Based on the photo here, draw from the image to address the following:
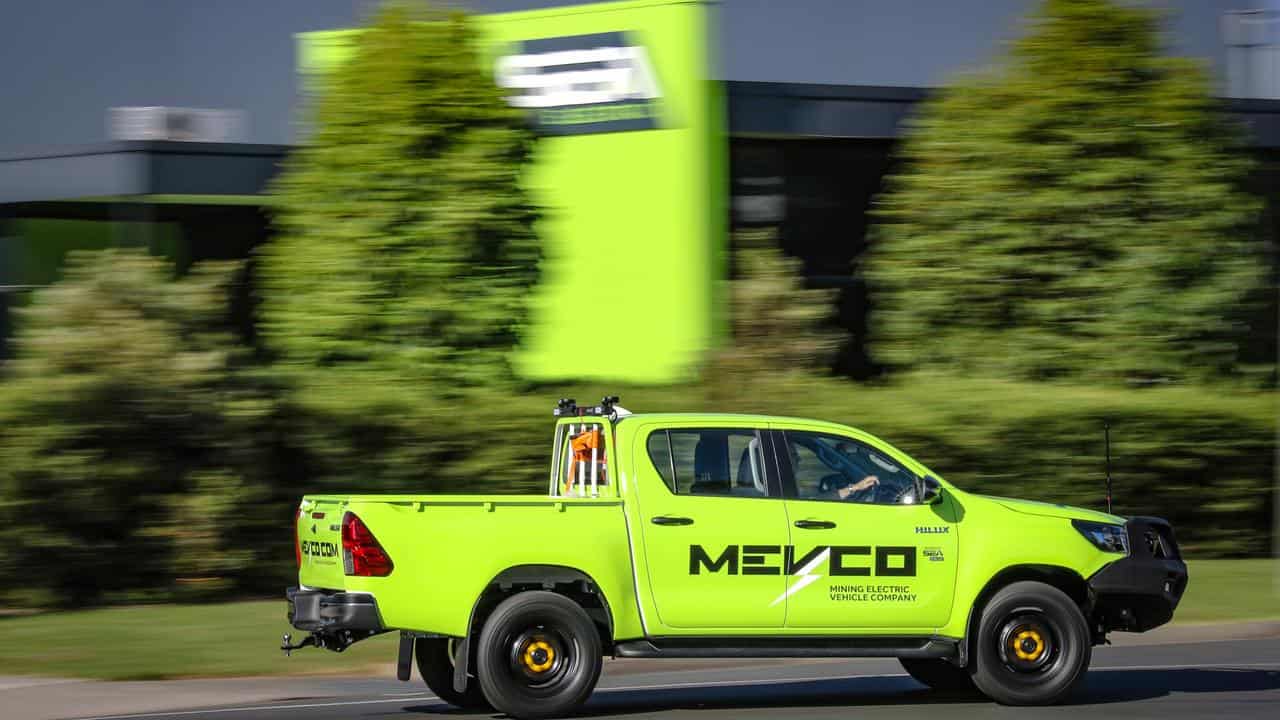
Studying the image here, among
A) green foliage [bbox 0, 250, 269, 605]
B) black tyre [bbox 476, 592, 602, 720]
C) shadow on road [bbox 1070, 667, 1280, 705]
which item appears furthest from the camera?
green foliage [bbox 0, 250, 269, 605]

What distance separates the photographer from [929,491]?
10195 mm

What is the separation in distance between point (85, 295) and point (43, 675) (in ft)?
16.0

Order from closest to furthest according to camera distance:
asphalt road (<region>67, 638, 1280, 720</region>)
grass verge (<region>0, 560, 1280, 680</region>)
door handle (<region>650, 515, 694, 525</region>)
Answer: door handle (<region>650, 515, 694, 525</region>) < asphalt road (<region>67, 638, 1280, 720</region>) < grass verge (<region>0, 560, 1280, 680</region>)

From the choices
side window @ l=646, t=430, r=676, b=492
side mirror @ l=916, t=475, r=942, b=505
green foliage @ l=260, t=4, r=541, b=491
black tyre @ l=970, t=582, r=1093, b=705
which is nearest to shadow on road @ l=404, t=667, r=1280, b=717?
black tyre @ l=970, t=582, r=1093, b=705

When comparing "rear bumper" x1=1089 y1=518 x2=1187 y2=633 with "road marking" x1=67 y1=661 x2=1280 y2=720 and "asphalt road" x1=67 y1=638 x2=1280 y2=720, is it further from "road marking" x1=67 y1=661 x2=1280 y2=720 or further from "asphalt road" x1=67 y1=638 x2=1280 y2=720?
"road marking" x1=67 y1=661 x2=1280 y2=720

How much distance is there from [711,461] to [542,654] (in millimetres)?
1504

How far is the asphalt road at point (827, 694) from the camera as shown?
10258 mm

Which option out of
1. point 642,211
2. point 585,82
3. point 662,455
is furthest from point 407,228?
point 662,455

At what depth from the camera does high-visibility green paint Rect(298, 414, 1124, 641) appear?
9461 millimetres

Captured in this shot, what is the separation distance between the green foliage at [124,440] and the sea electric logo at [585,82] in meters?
6.81

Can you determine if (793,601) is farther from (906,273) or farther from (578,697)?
(906,273)

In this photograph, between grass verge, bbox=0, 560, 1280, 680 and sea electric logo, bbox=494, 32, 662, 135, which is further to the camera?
sea electric logo, bbox=494, 32, 662, 135

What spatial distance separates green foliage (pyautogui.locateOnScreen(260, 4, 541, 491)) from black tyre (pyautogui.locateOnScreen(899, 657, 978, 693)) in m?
8.60

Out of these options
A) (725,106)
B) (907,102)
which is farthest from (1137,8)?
(725,106)
